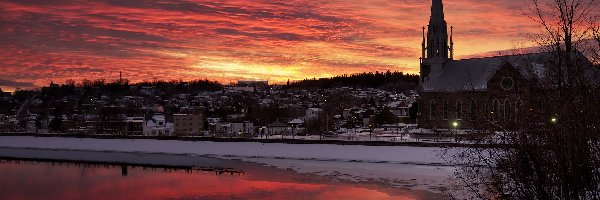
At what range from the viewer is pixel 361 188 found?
29328mm

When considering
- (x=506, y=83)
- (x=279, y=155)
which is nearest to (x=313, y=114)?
(x=506, y=83)

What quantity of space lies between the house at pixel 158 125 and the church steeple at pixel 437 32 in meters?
37.5

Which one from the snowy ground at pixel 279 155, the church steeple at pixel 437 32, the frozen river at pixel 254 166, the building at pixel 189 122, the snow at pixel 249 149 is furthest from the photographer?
the building at pixel 189 122

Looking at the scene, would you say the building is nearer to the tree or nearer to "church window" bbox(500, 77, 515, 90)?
"church window" bbox(500, 77, 515, 90)

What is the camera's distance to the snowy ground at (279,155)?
34938 mm

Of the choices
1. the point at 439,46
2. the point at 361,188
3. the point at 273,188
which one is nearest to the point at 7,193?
the point at 273,188

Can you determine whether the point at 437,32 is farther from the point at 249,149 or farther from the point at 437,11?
the point at 249,149

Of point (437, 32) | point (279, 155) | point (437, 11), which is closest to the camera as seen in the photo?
point (279, 155)

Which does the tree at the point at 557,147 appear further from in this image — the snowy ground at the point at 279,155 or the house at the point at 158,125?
the house at the point at 158,125

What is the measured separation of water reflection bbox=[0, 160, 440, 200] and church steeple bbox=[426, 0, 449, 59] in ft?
106

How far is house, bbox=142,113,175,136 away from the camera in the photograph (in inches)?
3465

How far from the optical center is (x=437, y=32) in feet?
221

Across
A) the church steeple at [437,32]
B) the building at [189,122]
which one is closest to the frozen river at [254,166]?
the church steeple at [437,32]

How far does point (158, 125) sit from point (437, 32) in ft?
141
